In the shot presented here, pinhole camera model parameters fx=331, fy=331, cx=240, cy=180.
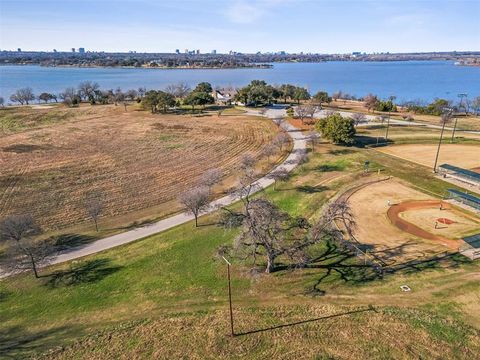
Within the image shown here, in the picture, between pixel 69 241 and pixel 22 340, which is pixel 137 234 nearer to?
pixel 69 241

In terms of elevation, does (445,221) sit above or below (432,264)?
above

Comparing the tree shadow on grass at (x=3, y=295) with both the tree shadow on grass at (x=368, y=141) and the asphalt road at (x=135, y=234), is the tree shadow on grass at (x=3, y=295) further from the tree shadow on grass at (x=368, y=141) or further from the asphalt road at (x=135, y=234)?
the tree shadow on grass at (x=368, y=141)

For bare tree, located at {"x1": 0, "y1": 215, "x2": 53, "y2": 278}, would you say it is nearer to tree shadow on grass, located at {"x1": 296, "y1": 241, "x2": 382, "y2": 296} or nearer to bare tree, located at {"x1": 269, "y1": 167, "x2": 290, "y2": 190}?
tree shadow on grass, located at {"x1": 296, "y1": 241, "x2": 382, "y2": 296}

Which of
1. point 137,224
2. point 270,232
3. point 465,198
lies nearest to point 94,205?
point 137,224

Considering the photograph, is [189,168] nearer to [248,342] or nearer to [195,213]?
[195,213]

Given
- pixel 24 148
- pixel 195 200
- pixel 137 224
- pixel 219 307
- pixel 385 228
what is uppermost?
pixel 195 200

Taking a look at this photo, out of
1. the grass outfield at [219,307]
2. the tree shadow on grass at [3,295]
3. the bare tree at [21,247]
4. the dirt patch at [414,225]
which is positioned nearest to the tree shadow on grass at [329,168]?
the dirt patch at [414,225]
